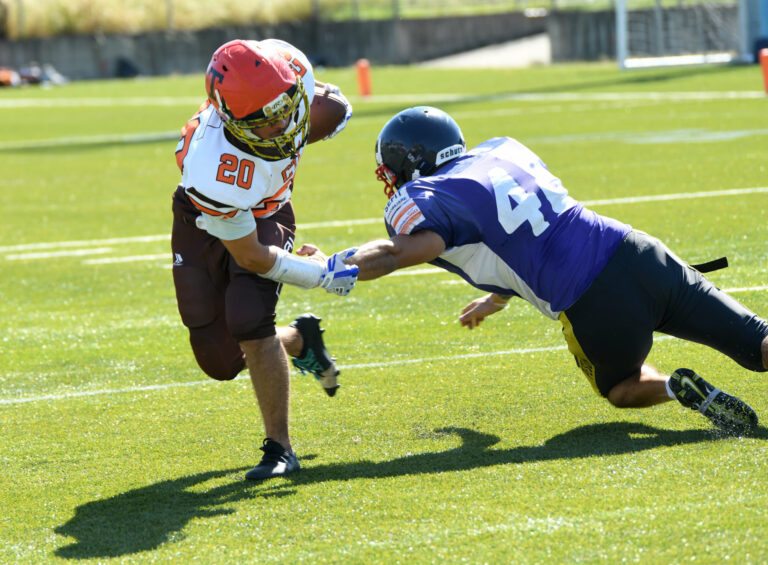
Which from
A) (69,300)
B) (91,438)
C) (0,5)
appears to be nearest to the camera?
(91,438)

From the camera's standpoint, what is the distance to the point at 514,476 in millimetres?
4480

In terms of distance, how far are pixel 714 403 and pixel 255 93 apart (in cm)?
211

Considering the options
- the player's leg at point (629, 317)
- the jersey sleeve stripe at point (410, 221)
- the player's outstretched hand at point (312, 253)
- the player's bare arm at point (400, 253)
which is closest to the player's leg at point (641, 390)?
the player's leg at point (629, 317)

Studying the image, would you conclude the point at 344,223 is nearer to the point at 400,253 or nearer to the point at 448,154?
the point at 448,154

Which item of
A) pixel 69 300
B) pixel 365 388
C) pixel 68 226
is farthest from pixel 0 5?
pixel 365 388

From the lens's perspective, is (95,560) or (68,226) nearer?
(95,560)

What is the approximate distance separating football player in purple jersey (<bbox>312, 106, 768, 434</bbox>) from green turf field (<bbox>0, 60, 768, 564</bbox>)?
0.82 ft

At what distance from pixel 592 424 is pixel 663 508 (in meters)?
1.15

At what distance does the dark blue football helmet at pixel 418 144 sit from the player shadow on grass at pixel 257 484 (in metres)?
1.13

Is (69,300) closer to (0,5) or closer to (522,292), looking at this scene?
(522,292)

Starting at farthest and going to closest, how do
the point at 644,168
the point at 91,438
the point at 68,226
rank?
the point at 644,168, the point at 68,226, the point at 91,438

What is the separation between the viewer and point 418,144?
5.14 m

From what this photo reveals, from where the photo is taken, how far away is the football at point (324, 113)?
562 cm

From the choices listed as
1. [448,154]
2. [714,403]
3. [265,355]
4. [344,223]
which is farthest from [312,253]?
[344,223]
